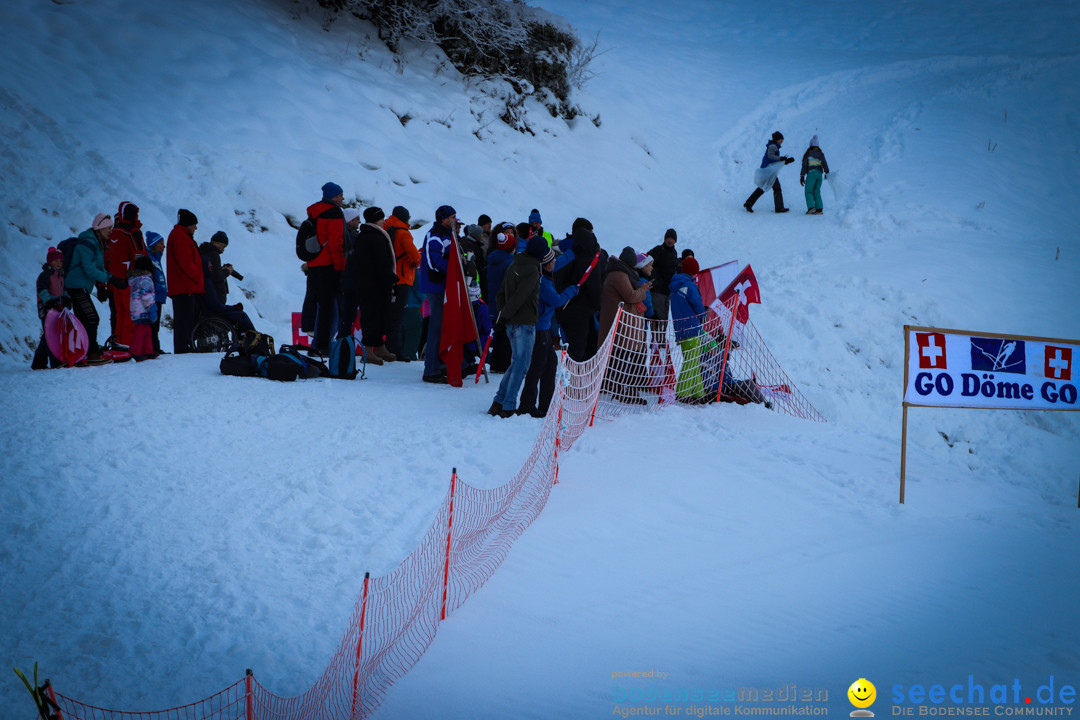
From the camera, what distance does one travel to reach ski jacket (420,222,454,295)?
8.43 m

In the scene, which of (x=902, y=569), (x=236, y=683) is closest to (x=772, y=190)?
(x=902, y=569)

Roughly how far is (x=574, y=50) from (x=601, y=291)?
51.4ft

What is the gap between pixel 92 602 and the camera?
13.4ft

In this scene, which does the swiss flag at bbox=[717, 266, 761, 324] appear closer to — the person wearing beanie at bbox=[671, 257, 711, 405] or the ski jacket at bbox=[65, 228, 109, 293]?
the person wearing beanie at bbox=[671, 257, 711, 405]

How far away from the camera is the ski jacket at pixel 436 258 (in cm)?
843

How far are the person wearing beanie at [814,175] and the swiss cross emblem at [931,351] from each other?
11.8 meters

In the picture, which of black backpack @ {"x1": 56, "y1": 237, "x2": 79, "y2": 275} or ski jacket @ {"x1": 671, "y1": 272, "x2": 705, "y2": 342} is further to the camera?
ski jacket @ {"x1": 671, "y1": 272, "x2": 705, "y2": 342}

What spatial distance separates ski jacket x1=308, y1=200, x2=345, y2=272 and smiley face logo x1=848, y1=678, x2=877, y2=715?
7337 millimetres

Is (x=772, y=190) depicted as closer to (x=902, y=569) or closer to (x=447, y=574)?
(x=902, y=569)

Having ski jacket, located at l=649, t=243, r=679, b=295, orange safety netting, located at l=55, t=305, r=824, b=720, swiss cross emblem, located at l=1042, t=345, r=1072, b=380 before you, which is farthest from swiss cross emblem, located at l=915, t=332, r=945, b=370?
ski jacket, located at l=649, t=243, r=679, b=295

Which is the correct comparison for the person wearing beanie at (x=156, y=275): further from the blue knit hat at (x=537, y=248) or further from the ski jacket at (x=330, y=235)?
the blue knit hat at (x=537, y=248)

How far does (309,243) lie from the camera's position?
910cm

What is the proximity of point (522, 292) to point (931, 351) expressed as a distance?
138 inches

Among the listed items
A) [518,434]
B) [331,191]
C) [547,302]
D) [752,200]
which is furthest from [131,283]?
[752,200]
